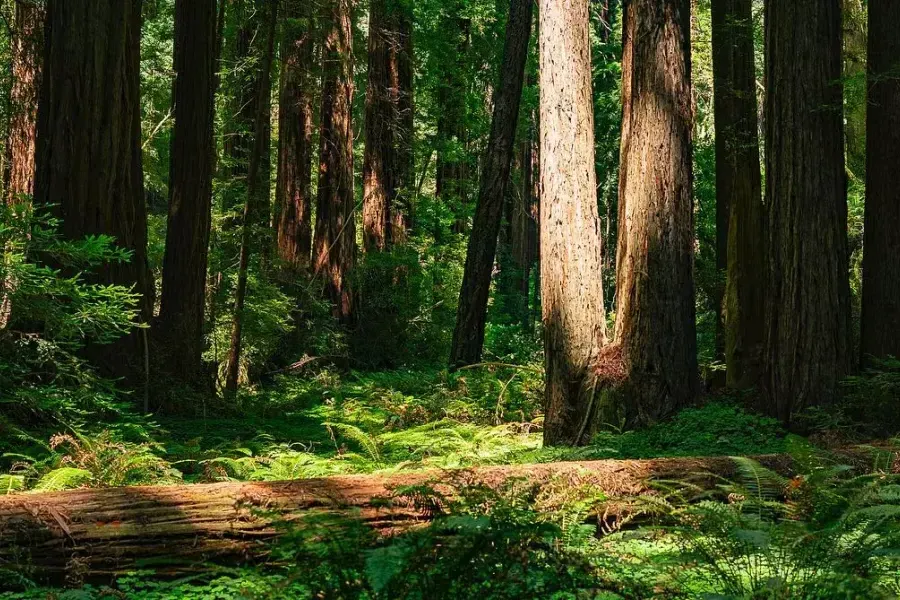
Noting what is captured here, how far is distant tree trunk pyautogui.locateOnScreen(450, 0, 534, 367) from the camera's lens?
15.4m

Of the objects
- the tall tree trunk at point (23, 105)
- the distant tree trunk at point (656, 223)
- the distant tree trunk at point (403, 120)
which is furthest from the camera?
the distant tree trunk at point (403, 120)

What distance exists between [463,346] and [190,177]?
544 cm

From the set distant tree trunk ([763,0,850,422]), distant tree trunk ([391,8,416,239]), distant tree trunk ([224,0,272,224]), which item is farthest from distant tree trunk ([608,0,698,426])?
distant tree trunk ([391,8,416,239])

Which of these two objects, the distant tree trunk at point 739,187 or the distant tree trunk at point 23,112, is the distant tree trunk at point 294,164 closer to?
the distant tree trunk at point 23,112

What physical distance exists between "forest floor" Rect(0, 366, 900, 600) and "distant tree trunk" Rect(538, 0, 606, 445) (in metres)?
0.66

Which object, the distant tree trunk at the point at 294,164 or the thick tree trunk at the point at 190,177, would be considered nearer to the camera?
the thick tree trunk at the point at 190,177

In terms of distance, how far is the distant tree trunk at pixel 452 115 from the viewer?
26.7m

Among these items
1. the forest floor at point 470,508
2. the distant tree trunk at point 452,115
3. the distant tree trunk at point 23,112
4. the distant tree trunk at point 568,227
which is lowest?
the forest floor at point 470,508


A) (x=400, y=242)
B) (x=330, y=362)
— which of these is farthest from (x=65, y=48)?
(x=400, y=242)

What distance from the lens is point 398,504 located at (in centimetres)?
481

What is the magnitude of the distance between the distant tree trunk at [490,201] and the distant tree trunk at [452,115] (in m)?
10.8

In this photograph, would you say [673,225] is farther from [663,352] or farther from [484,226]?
[484,226]

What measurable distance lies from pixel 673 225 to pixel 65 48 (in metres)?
6.40

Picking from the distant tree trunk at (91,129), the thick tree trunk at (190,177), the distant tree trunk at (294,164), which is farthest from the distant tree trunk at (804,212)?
the distant tree trunk at (294,164)
